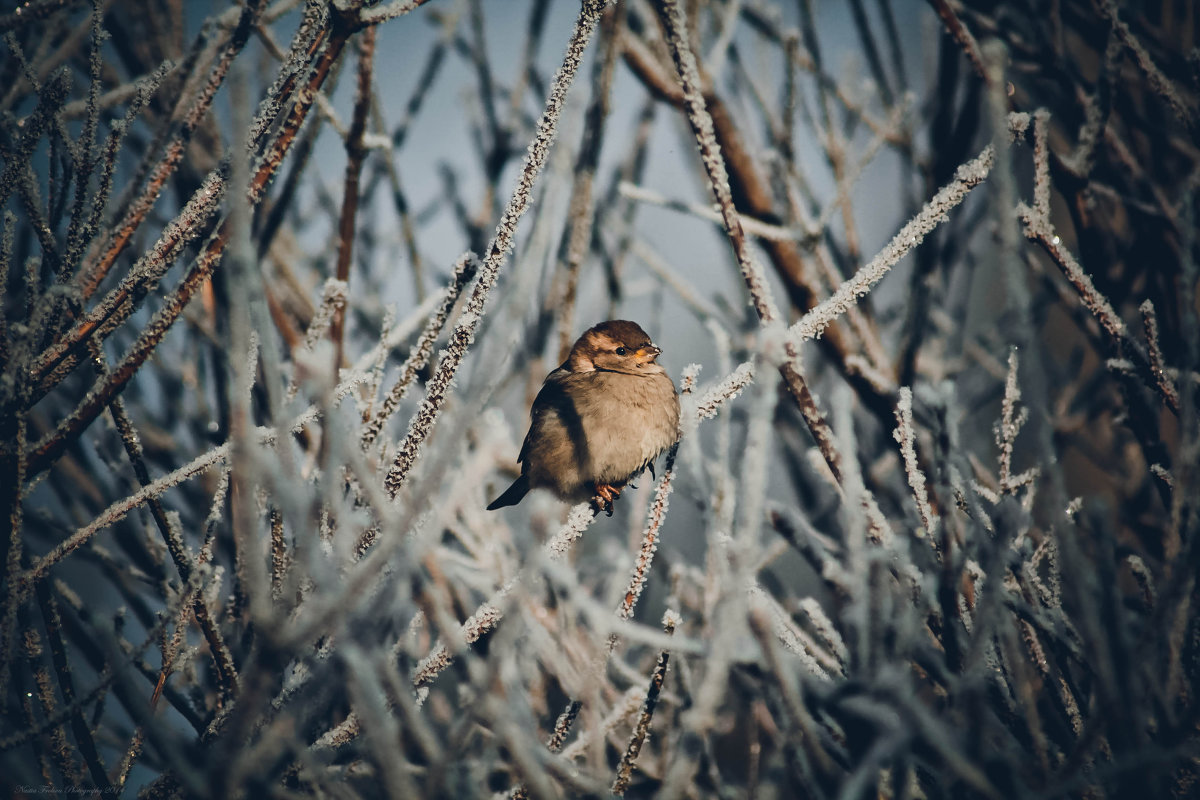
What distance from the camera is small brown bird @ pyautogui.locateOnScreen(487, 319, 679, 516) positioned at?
2289mm

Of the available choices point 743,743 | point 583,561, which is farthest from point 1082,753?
point 743,743

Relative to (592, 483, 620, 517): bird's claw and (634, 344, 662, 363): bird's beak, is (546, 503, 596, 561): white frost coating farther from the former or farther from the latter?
(634, 344, 662, 363): bird's beak

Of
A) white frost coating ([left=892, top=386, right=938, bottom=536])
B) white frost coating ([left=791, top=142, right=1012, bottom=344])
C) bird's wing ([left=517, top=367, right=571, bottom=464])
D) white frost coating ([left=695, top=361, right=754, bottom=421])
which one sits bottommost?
white frost coating ([left=892, top=386, right=938, bottom=536])

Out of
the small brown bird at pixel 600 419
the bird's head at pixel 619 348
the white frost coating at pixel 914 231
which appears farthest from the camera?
the bird's head at pixel 619 348

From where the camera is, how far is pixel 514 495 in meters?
2.59

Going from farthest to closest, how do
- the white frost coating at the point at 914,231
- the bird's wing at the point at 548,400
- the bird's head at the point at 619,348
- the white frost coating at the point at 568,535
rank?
the bird's head at the point at 619,348
the bird's wing at the point at 548,400
the white frost coating at the point at 568,535
the white frost coating at the point at 914,231

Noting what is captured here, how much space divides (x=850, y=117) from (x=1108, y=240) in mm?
1106

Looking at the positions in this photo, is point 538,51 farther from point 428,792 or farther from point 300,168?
point 428,792

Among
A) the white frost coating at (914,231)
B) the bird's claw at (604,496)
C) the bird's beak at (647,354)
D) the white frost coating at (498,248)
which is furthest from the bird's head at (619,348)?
the white frost coating at (498,248)

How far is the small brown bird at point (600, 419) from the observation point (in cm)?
229

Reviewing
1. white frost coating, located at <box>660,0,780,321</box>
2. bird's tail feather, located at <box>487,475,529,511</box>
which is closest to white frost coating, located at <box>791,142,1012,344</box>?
white frost coating, located at <box>660,0,780,321</box>

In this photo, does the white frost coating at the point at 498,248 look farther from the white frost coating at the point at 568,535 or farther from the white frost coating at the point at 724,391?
the white frost coating at the point at 724,391

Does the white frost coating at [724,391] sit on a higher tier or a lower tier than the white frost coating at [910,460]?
higher

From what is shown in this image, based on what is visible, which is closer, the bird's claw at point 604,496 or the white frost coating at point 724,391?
the white frost coating at point 724,391
